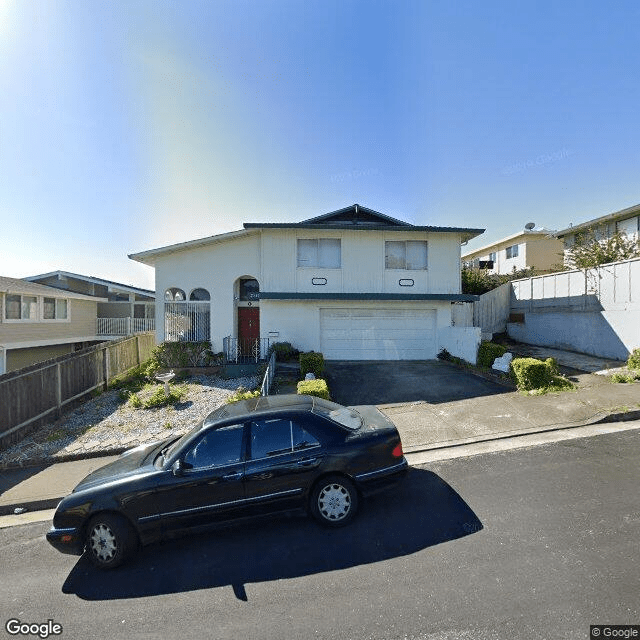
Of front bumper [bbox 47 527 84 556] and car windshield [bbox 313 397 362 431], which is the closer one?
front bumper [bbox 47 527 84 556]

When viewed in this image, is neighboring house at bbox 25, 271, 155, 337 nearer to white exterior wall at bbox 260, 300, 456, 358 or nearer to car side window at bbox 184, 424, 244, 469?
white exterior wall at bbox 260, 300, 456, 358

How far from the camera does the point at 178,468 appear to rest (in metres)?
4.02

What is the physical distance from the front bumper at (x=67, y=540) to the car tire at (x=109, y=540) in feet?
0.31

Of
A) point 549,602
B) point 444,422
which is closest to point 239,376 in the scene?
point 444,422

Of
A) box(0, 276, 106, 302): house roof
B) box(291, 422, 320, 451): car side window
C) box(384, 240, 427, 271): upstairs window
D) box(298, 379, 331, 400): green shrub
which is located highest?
box(384, 240, 427, 271): upstairs window

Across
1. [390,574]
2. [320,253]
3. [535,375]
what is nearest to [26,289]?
[320,253]

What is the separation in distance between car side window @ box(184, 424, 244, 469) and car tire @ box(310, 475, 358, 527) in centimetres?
108

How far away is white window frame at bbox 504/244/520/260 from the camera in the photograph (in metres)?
29.5

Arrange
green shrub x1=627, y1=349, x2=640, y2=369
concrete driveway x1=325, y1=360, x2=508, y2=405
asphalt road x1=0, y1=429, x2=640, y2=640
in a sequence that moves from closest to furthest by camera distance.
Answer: asphalt road x1=0, y1=429, x2=640, y2=640, concrete driveway x1=325, y1=360, x2=508, y2=405, green shrub x1=627, y1=349, x2=640, y2=369

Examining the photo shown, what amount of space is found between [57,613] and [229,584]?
5.31 ft

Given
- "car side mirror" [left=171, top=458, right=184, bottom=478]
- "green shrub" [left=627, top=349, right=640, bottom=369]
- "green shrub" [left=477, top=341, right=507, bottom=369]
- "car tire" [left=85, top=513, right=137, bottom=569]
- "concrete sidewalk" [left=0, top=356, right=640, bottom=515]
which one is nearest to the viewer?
"car tire" [left=85, top=513, right=137, bottom=569]

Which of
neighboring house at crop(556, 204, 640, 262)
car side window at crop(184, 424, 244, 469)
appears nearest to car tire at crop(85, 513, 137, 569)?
car side window at crop(184, 424, 244, 469)

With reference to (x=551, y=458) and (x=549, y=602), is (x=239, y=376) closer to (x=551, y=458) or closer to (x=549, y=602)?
(x=551, y=458)

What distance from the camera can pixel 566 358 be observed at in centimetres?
1283
